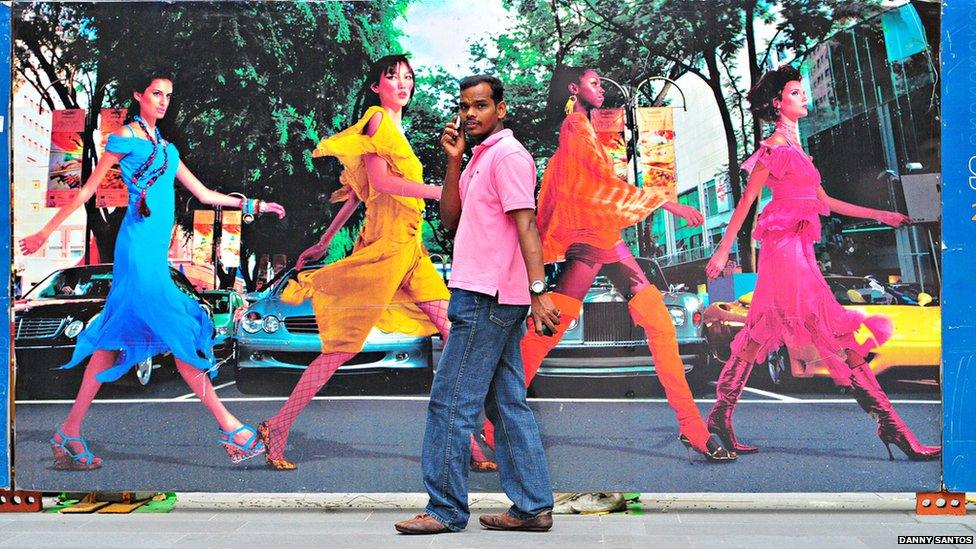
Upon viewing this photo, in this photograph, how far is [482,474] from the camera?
4.82 metres

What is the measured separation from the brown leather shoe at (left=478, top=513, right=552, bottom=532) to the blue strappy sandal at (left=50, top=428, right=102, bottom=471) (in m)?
2.11

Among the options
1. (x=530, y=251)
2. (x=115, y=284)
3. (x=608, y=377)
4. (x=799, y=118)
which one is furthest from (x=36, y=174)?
(x=799, y=118)

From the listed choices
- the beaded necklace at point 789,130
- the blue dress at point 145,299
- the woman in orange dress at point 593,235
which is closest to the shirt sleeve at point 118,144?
the blue dress at point 145,299

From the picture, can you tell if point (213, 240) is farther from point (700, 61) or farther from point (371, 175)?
point (700, 61)

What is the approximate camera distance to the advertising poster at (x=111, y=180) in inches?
195

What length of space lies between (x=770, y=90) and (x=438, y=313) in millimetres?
1940

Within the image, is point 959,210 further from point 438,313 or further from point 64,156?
point 64,156

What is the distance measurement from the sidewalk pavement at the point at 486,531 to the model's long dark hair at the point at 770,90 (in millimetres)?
1876

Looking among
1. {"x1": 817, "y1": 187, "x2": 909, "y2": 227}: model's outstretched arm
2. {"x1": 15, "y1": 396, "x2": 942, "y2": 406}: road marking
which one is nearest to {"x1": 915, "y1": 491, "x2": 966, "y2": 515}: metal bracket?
{"x1": 15, "y1": 396, "x2": 942, "y2": 406}: road marking

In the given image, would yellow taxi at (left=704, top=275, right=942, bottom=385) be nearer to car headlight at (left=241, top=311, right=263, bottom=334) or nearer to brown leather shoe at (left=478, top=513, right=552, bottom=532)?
brown leather shoe at (left=478, top=513, right=552, bottom=532)

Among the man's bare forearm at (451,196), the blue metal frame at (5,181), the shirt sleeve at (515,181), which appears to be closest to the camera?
the shirt sleeve at (515,181)

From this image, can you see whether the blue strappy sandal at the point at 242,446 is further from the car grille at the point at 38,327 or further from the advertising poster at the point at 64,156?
the advertising poster at the point at 64,156

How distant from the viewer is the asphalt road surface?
184 inches

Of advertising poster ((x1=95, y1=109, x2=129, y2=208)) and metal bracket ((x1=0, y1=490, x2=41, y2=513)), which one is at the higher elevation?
advertising poster ((x1=95, y1=109, x2=129, y2=208))
